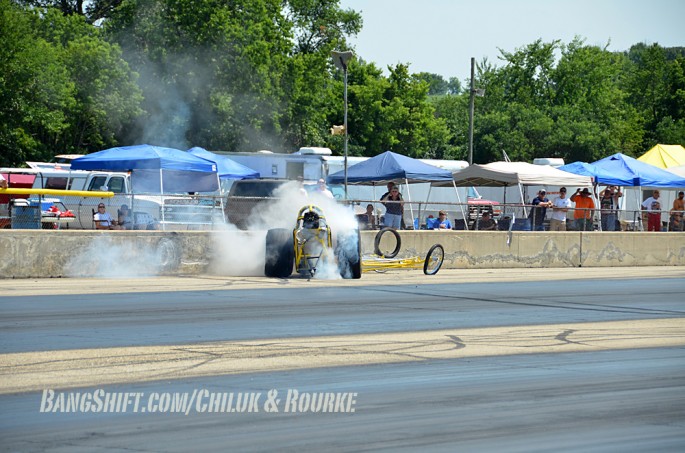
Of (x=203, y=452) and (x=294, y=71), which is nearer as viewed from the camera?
(x=203, y=452)

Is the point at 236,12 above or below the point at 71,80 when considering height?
above

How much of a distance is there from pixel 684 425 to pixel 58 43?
46.9 metres

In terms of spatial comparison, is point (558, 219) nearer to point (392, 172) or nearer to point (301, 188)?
point (392, 172)

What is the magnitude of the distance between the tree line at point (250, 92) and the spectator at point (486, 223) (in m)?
26.9

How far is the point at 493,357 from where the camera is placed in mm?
9461

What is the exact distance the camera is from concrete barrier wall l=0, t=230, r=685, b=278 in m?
16.7

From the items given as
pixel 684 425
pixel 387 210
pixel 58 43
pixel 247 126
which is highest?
pixel 58 43

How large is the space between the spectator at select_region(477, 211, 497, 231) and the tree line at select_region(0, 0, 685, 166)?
88.4ft

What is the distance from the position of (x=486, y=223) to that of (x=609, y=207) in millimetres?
7245

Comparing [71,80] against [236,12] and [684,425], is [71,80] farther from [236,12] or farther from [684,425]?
[684,425]

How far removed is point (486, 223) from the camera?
24203 millimetres

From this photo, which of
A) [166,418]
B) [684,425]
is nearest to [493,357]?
[684,425]

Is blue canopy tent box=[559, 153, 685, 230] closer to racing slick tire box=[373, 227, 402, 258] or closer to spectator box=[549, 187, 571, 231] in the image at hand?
spectator box=[549, 187, 571, 231]

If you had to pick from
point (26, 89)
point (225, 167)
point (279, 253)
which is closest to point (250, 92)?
point (26, 89)
